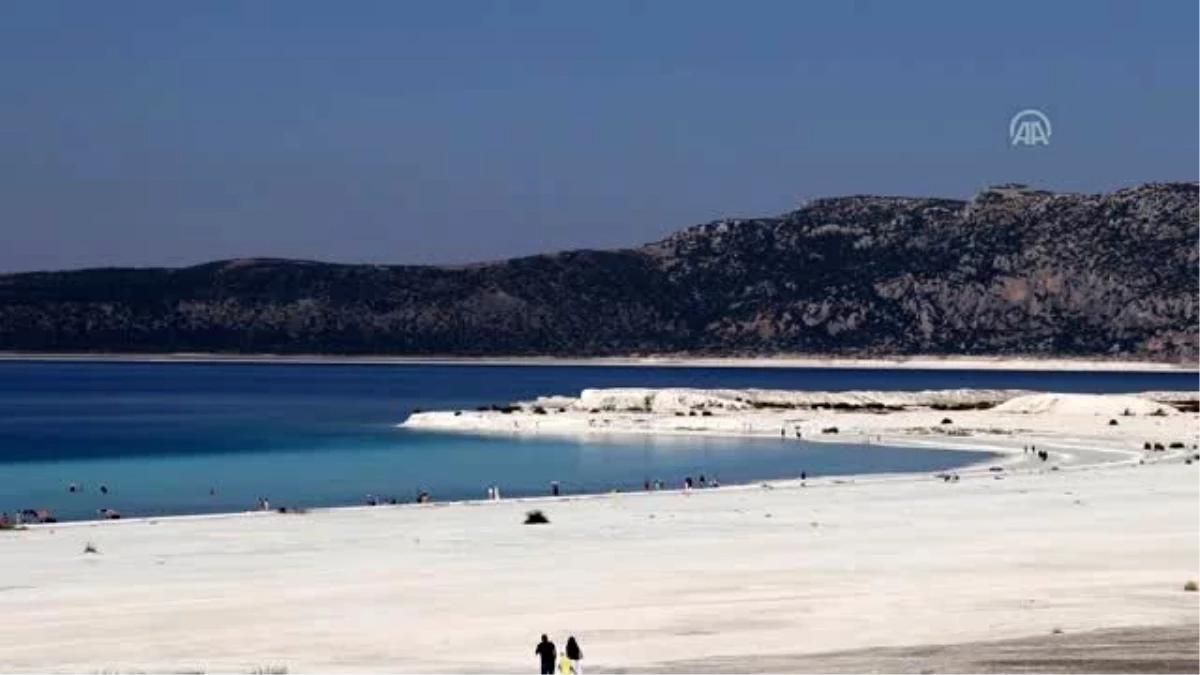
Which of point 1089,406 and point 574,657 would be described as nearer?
point 574,657

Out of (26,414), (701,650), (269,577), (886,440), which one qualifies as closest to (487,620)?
(701,650)

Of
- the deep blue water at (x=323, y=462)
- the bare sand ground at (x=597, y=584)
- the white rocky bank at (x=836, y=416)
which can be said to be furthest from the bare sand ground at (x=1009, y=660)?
the white rocky bank at (x=836, y=416)

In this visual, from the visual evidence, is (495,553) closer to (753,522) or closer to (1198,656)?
(753,522)

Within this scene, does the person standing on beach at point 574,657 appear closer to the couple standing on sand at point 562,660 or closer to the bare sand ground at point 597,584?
the couple standing on sand at point 562,660

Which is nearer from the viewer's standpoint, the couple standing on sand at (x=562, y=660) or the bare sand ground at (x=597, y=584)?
the couple standing on sand at (x=562, y=660)

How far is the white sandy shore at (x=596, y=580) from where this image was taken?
1117 inches

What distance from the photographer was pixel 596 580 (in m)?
36.0

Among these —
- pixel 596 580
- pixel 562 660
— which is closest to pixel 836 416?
A: pixel 596 580

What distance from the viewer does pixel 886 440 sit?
97.9m

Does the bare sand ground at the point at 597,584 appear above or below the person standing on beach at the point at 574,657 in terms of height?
below

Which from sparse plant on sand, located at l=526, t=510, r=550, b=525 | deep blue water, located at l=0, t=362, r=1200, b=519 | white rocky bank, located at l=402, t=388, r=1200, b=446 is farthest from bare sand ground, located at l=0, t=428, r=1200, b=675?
white rocky bank, located at l=402, t=388, r=1200, b=446

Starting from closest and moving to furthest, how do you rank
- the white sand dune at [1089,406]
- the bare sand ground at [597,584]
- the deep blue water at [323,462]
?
1. the bare sand ground at [597,584]
2. the deep blue water at [323,462]
3. the white sand dune at [1089,406]

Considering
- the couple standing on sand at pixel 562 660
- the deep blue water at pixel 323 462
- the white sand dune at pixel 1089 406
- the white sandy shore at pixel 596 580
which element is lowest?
the deep blue water at pixel 323 462

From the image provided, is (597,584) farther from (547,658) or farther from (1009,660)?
(1009,660)
